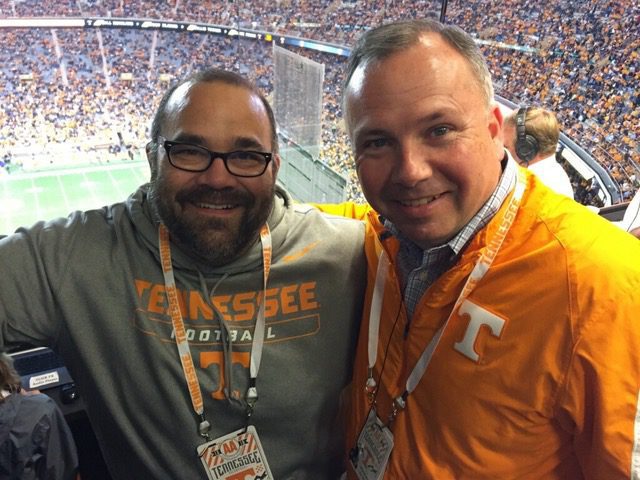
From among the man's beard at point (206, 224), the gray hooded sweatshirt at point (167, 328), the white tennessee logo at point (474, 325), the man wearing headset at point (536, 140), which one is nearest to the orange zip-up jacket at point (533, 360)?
the white tennessee logo at point (474, 325)

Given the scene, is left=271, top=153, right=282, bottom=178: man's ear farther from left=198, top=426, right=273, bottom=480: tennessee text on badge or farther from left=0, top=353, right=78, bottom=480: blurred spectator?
left=0, top=353, right=78, bottom=480: blurred spectator

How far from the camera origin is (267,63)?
885 cm

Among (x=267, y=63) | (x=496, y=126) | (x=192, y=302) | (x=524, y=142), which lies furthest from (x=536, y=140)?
(x=267, y=63)

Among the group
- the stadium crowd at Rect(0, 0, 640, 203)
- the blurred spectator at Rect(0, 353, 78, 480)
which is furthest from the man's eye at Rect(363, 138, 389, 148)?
the stadium crowd at Rect(0, 0, 640, 203)

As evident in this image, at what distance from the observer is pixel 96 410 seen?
1141 millimetres

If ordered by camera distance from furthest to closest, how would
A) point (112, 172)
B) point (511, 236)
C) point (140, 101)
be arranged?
point (140, 101) < point (112, 172) < point (511, 236)

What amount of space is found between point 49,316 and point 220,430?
489mm

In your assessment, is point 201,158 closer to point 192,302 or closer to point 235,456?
point 192,302

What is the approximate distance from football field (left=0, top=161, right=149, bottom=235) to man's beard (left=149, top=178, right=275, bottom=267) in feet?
26.8

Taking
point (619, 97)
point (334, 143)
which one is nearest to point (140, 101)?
point (334, 143)

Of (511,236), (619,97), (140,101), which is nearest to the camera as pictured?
(511,236)

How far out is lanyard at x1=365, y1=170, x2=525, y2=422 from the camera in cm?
88

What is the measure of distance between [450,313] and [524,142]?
1.96 meters

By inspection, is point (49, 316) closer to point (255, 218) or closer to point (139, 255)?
point (139, 255)
